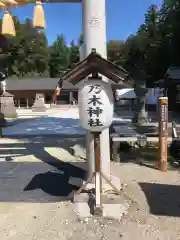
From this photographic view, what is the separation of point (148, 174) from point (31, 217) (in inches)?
121

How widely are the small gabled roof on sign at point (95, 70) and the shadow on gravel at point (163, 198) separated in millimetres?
2129

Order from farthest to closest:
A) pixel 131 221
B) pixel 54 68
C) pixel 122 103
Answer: pixel 54 68, pixel 122 103, pixel 131 221

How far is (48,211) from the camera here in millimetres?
4984

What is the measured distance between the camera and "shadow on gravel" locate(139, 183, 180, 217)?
494 cm

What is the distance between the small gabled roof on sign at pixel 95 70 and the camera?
15.3 feet

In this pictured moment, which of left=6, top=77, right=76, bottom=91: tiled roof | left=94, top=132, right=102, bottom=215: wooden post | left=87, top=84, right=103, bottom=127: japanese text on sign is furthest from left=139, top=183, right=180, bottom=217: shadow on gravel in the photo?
left=6, top=77, right=76, bottom=91: tiled roof

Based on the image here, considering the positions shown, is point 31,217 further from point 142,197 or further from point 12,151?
point 12,151

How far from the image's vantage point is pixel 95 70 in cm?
479

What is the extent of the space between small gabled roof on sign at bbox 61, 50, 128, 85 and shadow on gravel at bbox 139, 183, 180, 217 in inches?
83.8

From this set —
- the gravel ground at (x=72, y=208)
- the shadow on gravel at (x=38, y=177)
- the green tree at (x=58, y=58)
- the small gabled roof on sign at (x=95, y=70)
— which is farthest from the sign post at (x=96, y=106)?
the green tree at (x=58, y=58)

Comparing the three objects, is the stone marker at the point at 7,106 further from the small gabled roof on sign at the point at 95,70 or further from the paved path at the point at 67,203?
the small gabled roof on sign at the point at 95,70

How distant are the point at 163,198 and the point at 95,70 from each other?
8.22ft

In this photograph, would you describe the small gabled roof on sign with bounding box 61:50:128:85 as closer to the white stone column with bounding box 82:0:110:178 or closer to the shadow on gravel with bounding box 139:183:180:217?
the white stone column with bounding box 82:0:110:178

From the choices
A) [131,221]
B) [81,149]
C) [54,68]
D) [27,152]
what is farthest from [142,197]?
[54,68]
